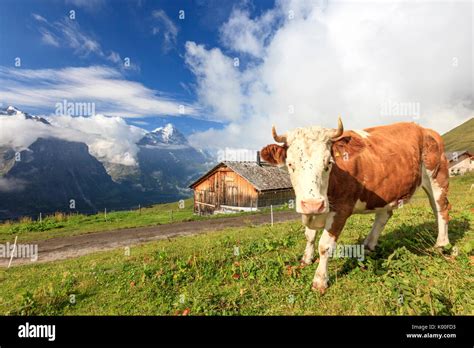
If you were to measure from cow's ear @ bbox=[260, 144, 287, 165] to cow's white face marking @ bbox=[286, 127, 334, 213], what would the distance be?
42 cm

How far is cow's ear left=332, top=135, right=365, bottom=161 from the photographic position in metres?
5.12

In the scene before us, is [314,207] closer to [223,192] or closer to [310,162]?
[310,162]

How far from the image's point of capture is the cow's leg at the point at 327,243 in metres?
4.89

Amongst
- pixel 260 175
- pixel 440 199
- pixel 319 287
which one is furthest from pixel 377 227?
pixel 260 175

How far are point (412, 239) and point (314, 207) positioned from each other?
520 cm

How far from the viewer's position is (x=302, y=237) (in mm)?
8609

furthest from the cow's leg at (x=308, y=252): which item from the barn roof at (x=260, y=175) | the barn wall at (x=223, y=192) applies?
the barn wall at (x=223, y=192)

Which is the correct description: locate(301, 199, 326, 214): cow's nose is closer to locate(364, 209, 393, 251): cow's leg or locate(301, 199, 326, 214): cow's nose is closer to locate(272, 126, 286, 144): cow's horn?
locate(272, 126, 286, 144): cow's horn

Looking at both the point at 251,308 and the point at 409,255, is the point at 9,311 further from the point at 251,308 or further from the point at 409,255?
the point at 409,255

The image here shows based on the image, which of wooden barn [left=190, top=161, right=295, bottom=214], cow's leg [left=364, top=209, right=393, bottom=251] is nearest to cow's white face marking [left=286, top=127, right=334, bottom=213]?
cow's leg [left=364, top=209, right=393, bottom=251]

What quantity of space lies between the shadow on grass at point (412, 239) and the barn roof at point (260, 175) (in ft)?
90.1

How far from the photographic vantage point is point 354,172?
17.0 feet
